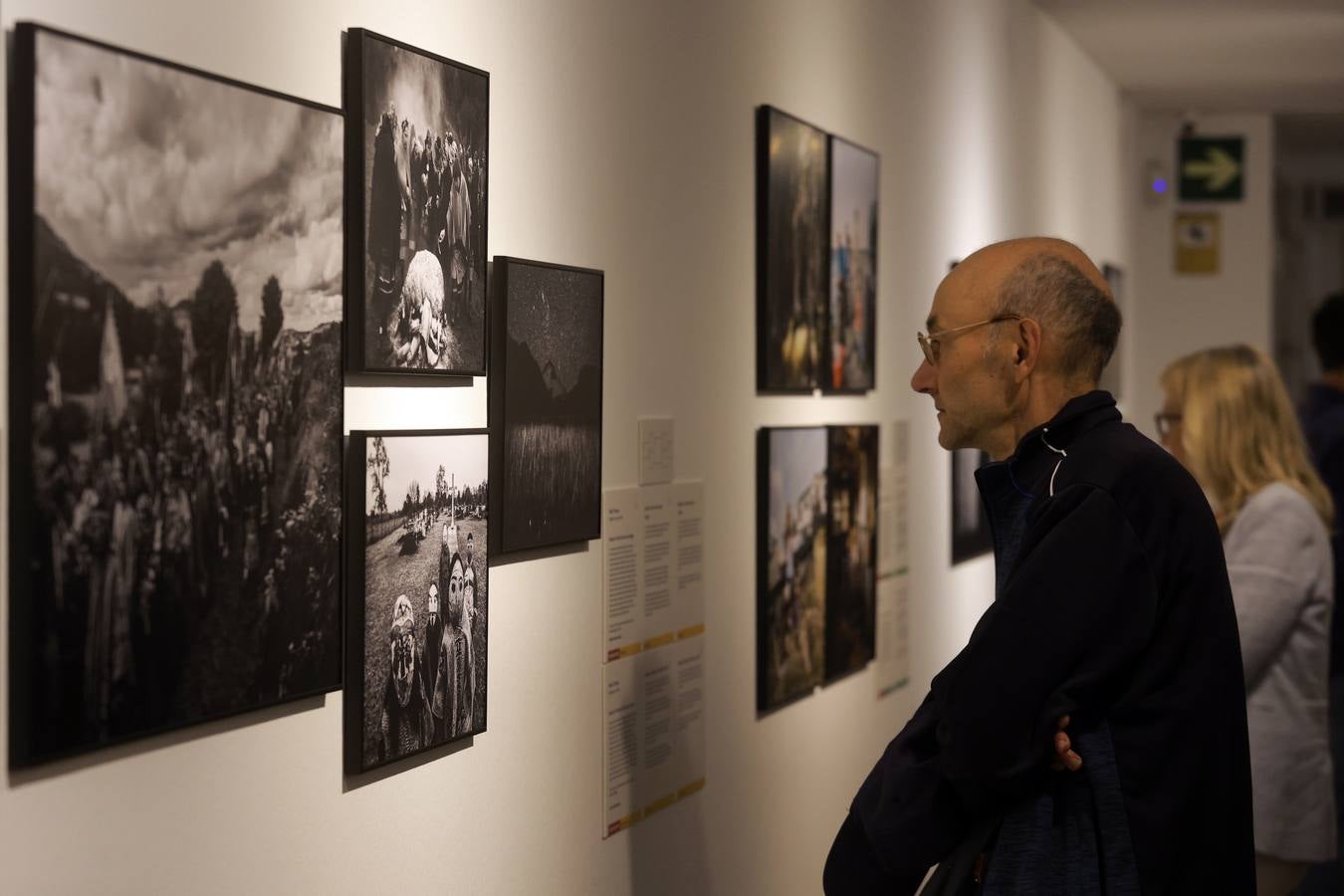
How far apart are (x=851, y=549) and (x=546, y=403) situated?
1.89 meters

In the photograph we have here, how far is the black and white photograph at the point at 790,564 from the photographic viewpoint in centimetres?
390

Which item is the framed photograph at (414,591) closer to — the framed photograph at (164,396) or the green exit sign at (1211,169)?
the framed photograph at (164,396)

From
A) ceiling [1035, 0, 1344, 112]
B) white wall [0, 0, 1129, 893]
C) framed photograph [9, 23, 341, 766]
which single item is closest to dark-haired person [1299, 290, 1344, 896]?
ceiling [1035, 0, 1344, 112]

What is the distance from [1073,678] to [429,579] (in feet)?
3.39

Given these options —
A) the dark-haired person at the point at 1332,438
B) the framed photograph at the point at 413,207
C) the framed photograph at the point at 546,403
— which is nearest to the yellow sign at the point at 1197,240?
the dark-haired person at the point at 1332,438

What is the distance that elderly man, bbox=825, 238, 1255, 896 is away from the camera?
7.46 feet

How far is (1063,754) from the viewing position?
91.2 inches

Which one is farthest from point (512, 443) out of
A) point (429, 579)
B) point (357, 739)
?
point (357, 739)

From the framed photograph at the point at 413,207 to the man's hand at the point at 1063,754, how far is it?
3.69 ft

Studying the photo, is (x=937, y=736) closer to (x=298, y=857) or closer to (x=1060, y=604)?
(x=1060, y=604)

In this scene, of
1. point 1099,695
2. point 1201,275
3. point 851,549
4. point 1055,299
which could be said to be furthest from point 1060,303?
point 1201,275

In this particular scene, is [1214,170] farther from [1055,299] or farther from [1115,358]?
[1055,299]

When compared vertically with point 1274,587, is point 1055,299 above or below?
above

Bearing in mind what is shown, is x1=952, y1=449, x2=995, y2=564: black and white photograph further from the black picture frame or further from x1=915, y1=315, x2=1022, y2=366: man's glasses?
x1=915, y1=315, x2=1022, y2=366: man's glasses
